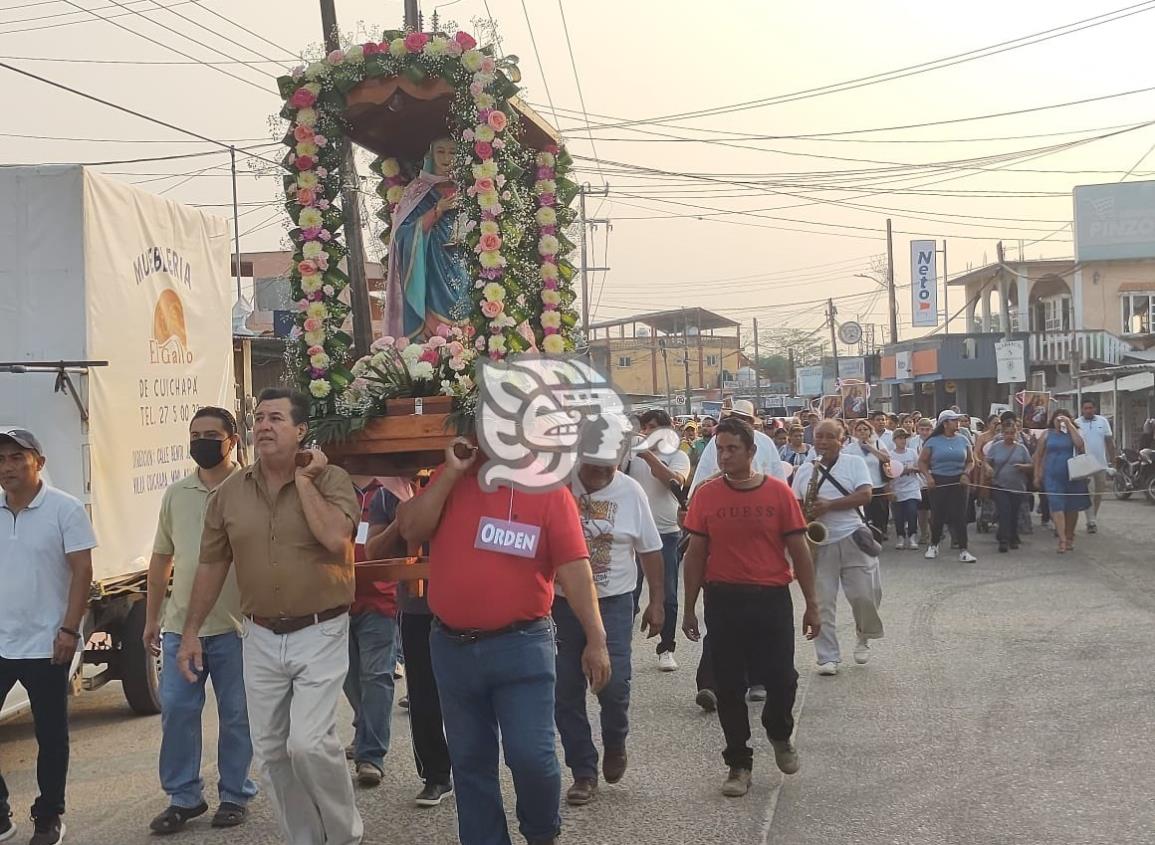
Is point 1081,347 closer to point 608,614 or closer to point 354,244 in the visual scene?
point 608,614

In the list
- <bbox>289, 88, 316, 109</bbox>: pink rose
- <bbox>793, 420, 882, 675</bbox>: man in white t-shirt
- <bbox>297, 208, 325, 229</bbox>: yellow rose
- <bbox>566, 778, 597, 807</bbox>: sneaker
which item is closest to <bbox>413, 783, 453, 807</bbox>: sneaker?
<bbox>566, 778, 597, 807</bbox>: sneaker

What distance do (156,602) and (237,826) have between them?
1154mm

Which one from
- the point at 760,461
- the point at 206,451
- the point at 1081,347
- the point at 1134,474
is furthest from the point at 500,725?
the point at 1081,347

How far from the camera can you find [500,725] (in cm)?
481

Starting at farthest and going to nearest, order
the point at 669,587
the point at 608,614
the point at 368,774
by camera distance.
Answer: the point at 669,587 → the point at 608,614 → the point at 368,774

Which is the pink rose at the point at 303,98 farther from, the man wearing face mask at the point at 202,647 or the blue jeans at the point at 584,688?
the blue jeans at the point at 584,688

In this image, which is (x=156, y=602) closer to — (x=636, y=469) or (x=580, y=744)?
(x=580, y=744)

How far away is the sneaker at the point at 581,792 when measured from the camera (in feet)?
20.6

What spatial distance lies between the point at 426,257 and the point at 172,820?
3.08m

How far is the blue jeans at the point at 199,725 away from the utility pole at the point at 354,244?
66.4 inches

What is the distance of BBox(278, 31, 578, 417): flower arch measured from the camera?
5914 mm

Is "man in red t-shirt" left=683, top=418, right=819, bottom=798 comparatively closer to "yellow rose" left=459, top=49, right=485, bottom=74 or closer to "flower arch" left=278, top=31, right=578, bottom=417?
"flower arch" left=278, top=31, right=578, bottom=417

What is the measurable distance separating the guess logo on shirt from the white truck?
3565 millimetres

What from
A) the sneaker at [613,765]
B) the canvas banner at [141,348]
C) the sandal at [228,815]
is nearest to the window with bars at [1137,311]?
the canvas banner at [141,348]
